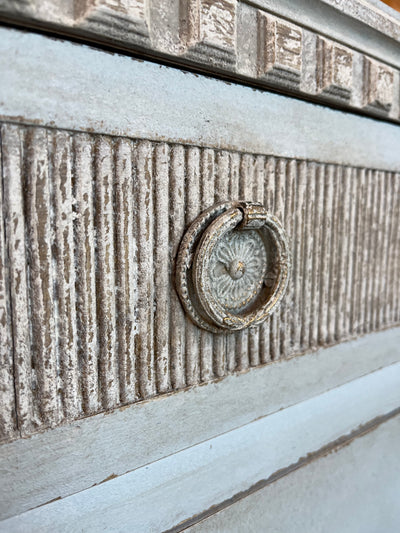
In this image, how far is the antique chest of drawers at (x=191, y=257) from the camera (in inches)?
34.7

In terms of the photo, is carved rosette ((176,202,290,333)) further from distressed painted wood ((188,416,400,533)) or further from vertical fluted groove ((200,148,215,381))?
distressed painted wood ((188,416,400,533))

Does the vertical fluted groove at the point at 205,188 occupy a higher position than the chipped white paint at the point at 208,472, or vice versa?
the vertical fluted groove at the point at 205,188

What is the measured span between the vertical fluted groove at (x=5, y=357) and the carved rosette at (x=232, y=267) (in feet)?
1.37

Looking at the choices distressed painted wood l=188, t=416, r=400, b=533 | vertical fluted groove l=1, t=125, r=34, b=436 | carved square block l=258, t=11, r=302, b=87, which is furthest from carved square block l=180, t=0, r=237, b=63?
distressed painted wood l=188, t=416, r=400, b=533

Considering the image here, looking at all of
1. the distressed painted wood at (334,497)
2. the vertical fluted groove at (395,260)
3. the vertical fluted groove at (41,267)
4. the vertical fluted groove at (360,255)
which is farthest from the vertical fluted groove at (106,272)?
the vertical fluted groove at (395,260)

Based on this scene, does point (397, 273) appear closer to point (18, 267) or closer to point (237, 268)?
point (237, 268)

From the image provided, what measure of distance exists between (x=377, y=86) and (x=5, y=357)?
1473 millimetres

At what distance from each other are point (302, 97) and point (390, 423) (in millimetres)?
1403

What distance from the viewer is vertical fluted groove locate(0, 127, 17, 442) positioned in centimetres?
84

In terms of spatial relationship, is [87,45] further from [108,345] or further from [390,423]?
[390,423]

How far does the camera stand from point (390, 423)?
5.98ft

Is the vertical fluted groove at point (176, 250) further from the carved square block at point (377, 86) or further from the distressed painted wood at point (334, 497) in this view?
the carved square block at point (377, 86)

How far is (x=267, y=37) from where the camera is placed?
3.78 feet

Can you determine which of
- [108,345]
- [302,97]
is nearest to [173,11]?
[302,97]
